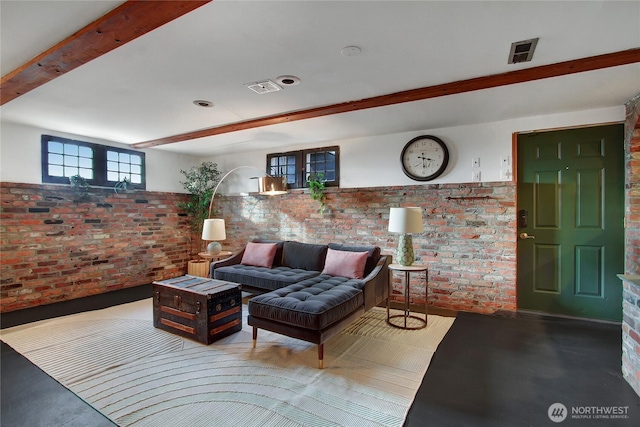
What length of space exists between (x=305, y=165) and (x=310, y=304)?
2901 millimetres

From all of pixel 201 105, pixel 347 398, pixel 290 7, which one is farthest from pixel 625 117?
pixel 201 105

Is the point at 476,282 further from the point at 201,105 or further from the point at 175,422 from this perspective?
the point at 201,105

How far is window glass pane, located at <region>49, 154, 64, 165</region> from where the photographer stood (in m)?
4.24

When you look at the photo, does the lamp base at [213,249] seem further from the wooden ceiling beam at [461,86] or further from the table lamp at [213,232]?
the wooden ceiling beam at [461,86]

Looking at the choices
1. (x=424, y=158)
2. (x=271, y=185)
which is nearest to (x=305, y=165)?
(x=271, y=185)

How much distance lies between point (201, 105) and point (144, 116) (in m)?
0.89

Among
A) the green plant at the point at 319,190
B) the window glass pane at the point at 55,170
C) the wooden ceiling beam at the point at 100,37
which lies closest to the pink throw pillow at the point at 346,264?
the green plant at the point at 319,190

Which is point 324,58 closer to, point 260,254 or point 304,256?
point 304,256

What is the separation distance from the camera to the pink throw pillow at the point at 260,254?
432cm

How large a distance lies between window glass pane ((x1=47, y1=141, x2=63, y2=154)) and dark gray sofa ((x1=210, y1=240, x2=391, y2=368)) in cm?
270

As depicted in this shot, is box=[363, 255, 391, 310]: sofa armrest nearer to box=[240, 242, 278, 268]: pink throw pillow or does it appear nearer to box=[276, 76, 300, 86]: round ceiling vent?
box=[240, 242, 278, 268]: pink throw pillow

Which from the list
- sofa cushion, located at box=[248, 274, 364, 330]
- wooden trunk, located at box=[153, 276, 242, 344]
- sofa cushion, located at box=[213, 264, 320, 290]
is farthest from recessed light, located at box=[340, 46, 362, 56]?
sofa cushion, located at box=[213, 264, 320, 290]

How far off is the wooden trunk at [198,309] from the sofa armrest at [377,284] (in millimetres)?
1313

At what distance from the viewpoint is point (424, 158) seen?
13.4 feet
